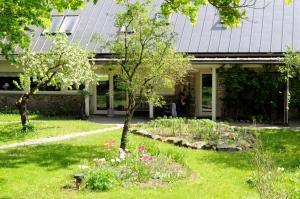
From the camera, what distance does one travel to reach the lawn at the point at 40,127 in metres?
18.3

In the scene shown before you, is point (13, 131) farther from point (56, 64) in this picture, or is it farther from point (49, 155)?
point (49, 155)

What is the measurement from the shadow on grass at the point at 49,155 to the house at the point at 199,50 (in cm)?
904

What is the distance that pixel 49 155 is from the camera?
48.5ft

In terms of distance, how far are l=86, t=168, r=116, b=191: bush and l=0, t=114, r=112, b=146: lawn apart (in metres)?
7.04

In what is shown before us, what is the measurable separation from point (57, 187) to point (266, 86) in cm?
1501

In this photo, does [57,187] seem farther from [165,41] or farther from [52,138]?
[52,138]

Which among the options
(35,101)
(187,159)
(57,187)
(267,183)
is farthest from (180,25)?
(267,183)

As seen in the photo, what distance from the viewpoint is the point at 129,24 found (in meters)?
14.9

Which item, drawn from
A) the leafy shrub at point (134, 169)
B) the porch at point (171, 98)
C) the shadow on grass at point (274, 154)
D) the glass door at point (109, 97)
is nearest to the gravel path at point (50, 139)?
the leafy shrub at point (134, 169)

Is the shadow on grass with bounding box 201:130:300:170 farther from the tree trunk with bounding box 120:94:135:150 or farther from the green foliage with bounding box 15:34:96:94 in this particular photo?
the green foliage with bounding box 15:34:96:94

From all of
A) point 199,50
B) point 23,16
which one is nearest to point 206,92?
point 199,50

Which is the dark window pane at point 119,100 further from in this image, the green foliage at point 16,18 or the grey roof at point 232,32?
the green foliage at point 16,18

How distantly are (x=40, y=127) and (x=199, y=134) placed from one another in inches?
264

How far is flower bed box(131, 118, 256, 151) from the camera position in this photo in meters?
16.4
